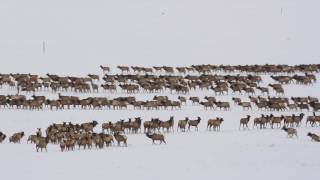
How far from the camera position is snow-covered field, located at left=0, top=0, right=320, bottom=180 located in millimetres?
23016

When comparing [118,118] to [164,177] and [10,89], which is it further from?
[164,177]

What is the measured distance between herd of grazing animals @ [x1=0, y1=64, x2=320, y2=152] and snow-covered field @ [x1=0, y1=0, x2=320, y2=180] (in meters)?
0.69

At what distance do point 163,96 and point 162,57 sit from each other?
16.9 meters

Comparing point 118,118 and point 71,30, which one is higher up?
point 71,30

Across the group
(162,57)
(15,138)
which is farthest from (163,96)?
(162,57)

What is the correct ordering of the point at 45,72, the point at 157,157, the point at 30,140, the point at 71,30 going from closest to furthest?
the point at 157,157, the point at 30,140, the point at 45,72, the point at 71,30

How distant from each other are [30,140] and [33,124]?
4.91 m

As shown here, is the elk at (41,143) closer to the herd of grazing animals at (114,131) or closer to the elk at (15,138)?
the herd of grazing animals at (114,131)

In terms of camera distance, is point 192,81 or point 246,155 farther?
point 192,81

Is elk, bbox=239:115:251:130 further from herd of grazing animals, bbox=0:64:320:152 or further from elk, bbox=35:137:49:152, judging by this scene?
elk, bbox=35:137:49:152

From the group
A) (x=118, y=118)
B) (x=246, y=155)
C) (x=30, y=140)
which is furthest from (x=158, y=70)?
(x=246, y=155)

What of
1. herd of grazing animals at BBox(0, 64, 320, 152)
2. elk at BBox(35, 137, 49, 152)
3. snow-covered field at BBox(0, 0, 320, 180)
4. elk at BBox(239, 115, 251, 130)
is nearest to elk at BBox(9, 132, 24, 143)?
herd of grazing animals at BBox(0, 64, 320, 152)

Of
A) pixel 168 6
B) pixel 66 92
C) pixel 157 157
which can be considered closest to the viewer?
pixel 157 157

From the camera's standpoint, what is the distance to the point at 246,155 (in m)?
25.2
